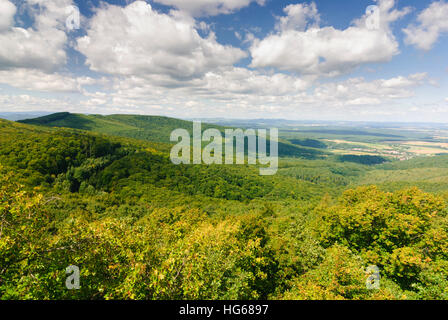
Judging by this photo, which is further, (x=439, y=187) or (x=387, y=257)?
(x=439, y=187)

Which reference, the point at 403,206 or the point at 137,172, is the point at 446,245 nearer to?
the point at 403,206

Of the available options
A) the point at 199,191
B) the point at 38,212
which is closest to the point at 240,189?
the point at 199,191

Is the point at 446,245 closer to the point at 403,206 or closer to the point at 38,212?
the point at 403,206

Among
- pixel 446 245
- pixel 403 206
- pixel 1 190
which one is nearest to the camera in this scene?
pixel 1 190
